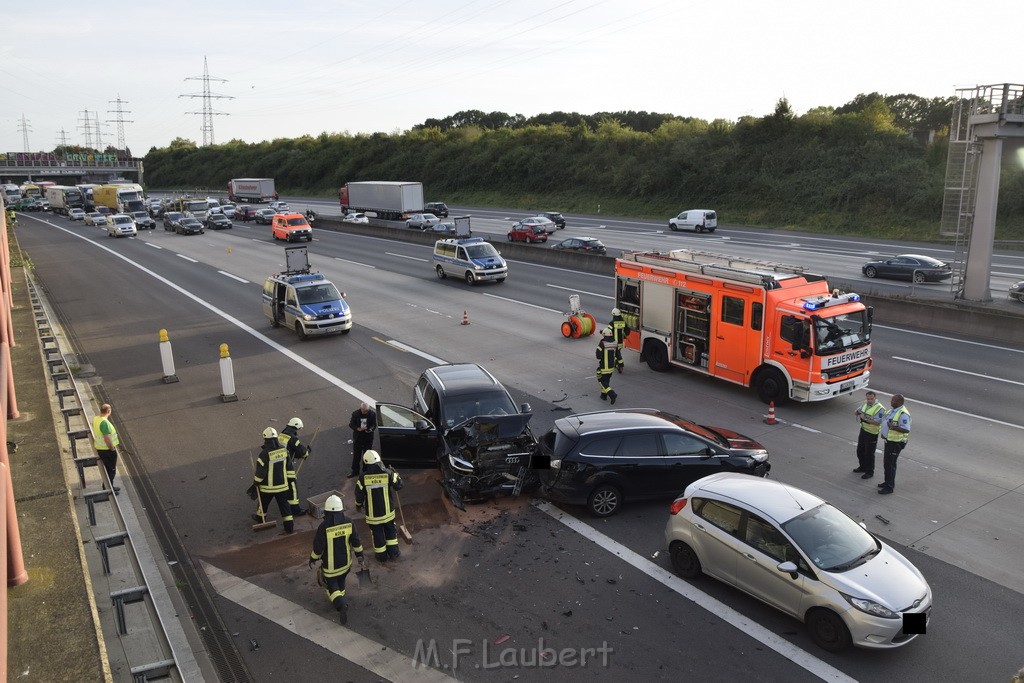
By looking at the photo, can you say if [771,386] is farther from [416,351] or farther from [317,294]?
[317,294]

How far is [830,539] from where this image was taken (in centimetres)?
826

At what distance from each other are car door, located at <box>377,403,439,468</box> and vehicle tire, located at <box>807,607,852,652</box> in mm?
6019

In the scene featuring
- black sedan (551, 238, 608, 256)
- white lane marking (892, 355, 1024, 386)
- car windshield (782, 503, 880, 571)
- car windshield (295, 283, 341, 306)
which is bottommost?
white lane marking (892, 355, 1024, 386)

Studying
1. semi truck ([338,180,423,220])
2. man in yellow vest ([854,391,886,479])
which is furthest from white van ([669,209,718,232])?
man in yellow vest ([854,391,886,479])

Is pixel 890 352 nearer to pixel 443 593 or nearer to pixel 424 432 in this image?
pixel 424 432

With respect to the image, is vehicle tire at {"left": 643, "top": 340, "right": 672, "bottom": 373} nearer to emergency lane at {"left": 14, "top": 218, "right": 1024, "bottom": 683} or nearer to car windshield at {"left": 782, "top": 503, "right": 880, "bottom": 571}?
emergency lane at {"left": 14, "top": 218, "right": 1024, "bottom": 683}

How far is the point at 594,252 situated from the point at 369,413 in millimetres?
28215

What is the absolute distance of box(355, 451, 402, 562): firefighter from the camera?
31.0 ft

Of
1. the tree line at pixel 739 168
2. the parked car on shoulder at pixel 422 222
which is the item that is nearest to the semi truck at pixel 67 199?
the tree line at pixel 739 168

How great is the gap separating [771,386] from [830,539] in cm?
753

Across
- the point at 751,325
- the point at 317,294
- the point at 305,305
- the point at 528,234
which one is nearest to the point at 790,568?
the point at 751,325

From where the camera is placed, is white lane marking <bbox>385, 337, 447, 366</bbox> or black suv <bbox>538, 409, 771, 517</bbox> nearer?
black suv <bbox>538, 409, 771, 517</bbox>

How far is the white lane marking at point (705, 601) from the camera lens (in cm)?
766

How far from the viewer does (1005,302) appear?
25.4 meters
